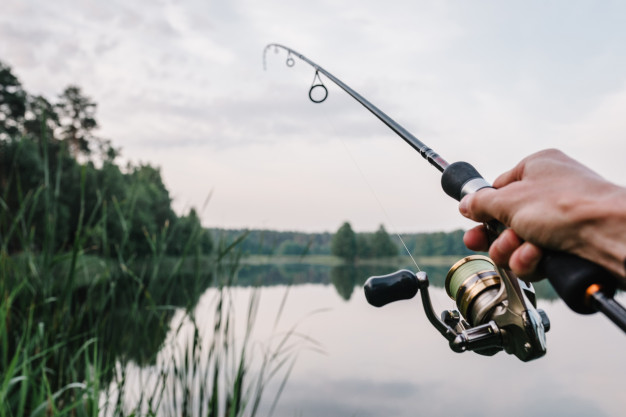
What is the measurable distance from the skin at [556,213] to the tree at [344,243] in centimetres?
2927

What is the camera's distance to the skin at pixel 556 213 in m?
0.70

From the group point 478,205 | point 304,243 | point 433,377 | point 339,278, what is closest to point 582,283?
point 478,205

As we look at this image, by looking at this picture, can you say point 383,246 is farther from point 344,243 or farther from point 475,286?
point 475,286

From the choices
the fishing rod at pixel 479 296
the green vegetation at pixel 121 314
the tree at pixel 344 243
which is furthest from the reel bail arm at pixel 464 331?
the tree at pixel 344 243

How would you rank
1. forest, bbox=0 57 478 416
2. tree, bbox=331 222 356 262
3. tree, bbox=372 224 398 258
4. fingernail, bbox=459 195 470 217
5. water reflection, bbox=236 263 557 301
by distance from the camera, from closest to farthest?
fingernail, bbox=459 195 470 217 → forest, bbox=0 57 478 416 → water reflection, bbox=236 263 557 301 → tree, bbox=372 224 398 258 → tree, bbox=331 222 356 262

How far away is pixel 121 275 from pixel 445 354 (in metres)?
12.2

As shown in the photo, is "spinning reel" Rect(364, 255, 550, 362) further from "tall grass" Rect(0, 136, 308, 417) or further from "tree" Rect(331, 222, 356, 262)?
"tree" Rect(331, 222, 356, 262)

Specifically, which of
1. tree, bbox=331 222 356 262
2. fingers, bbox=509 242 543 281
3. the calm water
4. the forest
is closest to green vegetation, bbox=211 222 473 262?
the forest

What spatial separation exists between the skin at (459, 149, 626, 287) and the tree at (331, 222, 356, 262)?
2927 cm

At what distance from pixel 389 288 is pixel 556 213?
42 centimetres

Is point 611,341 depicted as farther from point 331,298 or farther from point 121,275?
point 121,275

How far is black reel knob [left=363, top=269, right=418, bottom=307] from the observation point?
1059 millimetres

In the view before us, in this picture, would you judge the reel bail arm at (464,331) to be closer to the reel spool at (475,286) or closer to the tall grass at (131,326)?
the reel spool at (475,286)

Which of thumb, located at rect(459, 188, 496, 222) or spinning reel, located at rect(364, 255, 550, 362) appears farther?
spinning reel, located at rect(364, 255, 550, 362)
